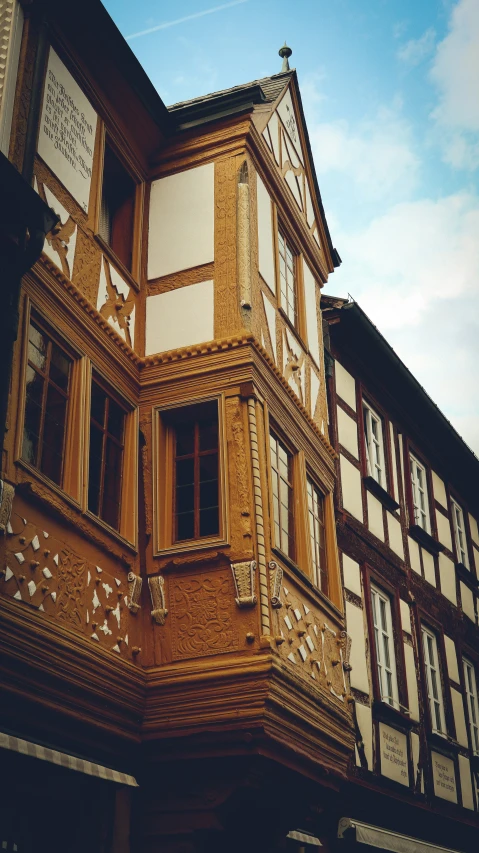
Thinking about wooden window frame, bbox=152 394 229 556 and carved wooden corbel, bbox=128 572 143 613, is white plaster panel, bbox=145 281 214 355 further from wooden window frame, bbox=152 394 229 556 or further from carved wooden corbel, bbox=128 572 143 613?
carved wooden corbel, bbox=128 572 143 613

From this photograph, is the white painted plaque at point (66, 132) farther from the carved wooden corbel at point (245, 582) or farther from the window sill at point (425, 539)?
the window sill at point (425, 539)

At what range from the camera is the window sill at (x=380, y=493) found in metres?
14.7

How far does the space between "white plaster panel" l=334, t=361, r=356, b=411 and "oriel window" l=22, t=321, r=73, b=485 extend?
22.7 feet

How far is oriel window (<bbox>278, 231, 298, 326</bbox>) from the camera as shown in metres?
11.5

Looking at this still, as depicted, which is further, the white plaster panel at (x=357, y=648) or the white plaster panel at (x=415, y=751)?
the white plaster panel at (x=415, y=751)

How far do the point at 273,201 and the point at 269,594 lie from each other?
5.04 m

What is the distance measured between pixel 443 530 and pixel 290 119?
8.50 m

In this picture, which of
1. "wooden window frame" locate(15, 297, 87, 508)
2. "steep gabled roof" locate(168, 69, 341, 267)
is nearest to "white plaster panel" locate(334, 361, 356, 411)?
"steep gabled roof" locate(168, 69, 341, 267)

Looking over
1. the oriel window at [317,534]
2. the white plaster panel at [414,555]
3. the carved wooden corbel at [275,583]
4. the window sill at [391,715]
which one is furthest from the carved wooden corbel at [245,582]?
the white plaster panel at [414,555]

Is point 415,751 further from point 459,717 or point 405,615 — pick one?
point 459,717

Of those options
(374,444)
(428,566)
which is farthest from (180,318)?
(428,566)

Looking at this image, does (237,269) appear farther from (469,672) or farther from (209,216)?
(469,672)

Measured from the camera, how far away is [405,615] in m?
14.9

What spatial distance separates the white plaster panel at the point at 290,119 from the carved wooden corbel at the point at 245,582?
20.9 ft
